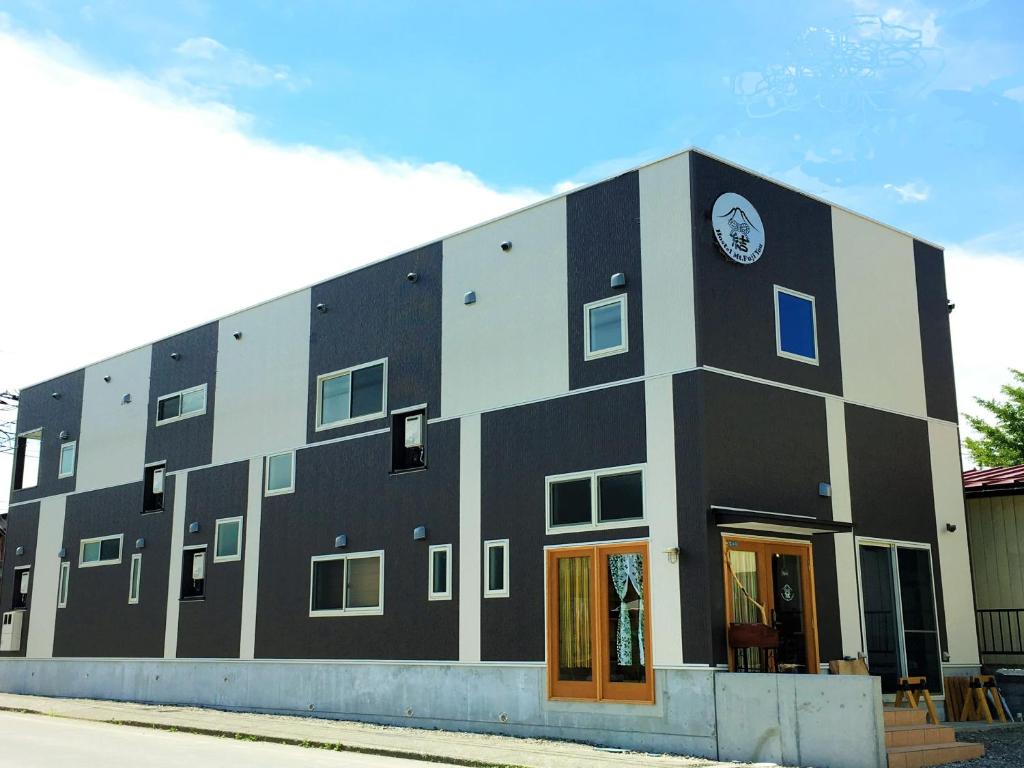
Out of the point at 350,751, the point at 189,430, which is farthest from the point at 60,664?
the point at 350,751

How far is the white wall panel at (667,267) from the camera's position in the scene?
50.1 ft

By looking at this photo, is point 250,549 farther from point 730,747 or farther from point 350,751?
point 730,747

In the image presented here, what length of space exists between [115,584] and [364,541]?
27.9 ft

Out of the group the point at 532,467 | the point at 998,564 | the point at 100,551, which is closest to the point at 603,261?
Result: the point at 532,467

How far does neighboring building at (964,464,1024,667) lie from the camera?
19.1m

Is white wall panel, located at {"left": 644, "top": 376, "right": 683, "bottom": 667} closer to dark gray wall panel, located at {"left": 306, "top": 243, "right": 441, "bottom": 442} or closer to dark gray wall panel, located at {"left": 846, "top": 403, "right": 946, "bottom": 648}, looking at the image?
dark gray wall panel, located at {"left": 846, "top": 403, "right": 946, "bottom": 648}

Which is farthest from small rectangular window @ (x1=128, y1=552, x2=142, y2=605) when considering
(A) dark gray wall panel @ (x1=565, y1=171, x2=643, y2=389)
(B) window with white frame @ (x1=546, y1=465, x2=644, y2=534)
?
(A) dark gray wall panel @ (x1=565, y1=171, x2=643, y2=389)

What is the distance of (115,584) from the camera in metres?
24.9

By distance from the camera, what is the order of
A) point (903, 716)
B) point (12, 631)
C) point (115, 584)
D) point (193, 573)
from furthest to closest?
point (12, 631)
point (115, 584)
point (193, 573)
point (903, 716)

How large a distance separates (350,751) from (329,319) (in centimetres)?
902

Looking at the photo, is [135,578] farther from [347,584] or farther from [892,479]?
[892,479]

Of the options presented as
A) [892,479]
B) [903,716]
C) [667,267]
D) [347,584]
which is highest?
[667,267]

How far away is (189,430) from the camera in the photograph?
24047 millimetres

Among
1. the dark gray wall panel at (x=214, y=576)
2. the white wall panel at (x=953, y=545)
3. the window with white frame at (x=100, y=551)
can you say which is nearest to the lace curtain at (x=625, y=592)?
the white wall panel at (x=953, y=545)
